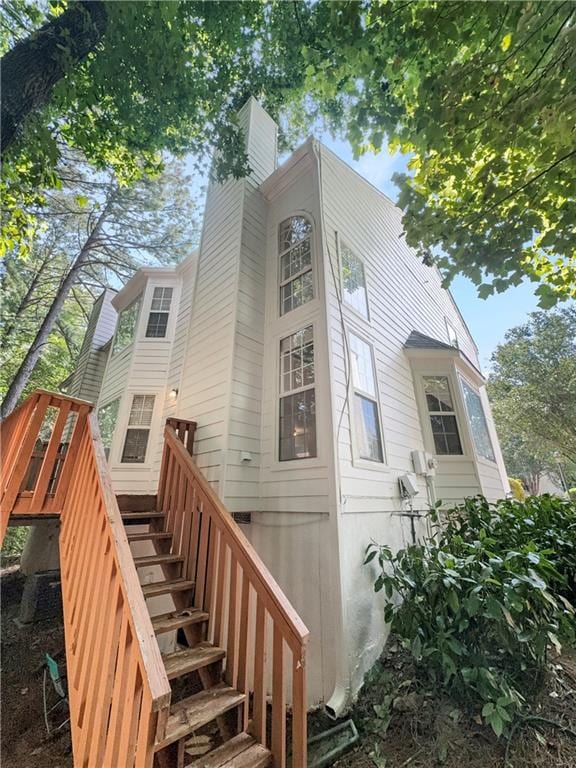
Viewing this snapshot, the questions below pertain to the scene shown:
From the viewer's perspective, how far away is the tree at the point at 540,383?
14180mm

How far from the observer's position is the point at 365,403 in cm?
467

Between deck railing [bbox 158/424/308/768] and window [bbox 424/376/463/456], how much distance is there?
438 centimetres

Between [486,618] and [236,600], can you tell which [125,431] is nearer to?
[236,600]

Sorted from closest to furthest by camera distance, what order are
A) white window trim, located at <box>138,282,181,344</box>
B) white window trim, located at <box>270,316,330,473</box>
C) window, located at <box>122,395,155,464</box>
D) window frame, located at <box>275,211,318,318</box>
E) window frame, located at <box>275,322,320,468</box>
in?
1. white window trim, located at <box>270,316,330,473</box>
2. window frame, located at <box>275,322,320,468</box>
3. window frame, located at <box>275,211,318,318</box>
4. window, located at <box>122,395,155,464</box>
5. white window trim, located at <box>138,282,181,344</box>

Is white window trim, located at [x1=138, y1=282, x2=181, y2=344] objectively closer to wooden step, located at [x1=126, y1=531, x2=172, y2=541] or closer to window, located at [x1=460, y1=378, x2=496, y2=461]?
wooden step, located at [x1=126, y1=531, x2=172, y2=541]

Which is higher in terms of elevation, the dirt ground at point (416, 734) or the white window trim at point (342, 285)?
the white window trim at point (342, 285)

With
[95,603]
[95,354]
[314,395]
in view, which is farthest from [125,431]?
[95,354]

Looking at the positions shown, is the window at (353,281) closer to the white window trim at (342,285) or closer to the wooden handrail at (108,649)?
the white window trim at (342,285)

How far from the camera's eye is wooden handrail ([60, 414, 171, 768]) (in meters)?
1.30

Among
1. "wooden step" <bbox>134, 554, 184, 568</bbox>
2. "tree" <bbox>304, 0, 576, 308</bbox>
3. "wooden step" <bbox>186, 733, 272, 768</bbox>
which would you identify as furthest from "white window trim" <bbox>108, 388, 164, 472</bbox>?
"tree" <bbox>304, 0, 576, 308</bbox>

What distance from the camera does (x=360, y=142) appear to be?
2986 millimetres

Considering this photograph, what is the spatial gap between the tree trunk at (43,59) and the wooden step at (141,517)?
3.52 meters

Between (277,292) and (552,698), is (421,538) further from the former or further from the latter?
(277,292)

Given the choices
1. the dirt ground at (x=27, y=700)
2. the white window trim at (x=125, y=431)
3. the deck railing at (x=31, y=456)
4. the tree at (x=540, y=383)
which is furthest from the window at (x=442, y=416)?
the tree at (x=540, y=383)
